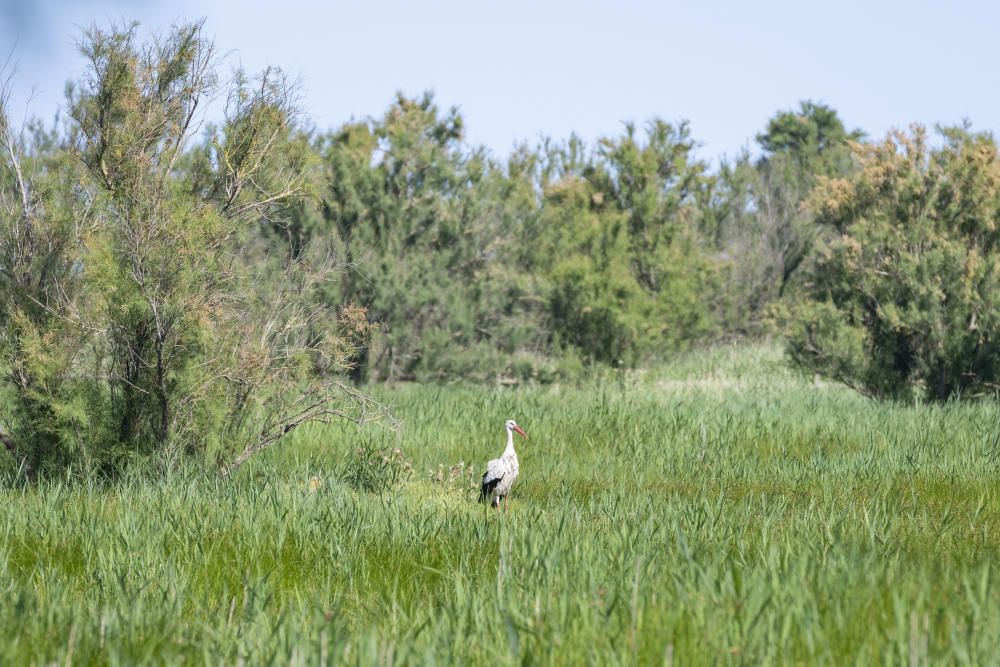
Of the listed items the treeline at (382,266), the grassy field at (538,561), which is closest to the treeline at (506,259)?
the treeline at (382,266)

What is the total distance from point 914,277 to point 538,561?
11.6 metres

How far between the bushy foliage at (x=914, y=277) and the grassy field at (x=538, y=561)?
186 inches

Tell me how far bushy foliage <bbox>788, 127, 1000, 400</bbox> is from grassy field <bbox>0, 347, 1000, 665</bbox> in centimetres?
471

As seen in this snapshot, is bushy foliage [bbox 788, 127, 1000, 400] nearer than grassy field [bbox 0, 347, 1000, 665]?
No

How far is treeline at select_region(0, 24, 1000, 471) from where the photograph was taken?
306 inches

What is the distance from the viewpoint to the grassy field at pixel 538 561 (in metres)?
3.60

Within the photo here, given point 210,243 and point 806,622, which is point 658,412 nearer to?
point 210,243

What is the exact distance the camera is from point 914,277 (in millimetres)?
14688

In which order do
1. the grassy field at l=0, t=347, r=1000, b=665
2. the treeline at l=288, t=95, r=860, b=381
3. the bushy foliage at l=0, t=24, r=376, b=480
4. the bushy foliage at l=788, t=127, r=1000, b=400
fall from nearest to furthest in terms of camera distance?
the grassy field at l=0, t=347, r=1000, b=665, the bushy foliage at l=0, t=24, r=376, b=480, the bushy foliage at l=788, t=127, r=1000, b=400, the treeline at l=288, t=95, r=860, b=381

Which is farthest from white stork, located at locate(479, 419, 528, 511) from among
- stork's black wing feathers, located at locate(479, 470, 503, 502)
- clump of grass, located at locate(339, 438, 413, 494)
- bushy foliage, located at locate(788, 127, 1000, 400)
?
bushy foliage, located at locate(788, 127, 1000, 400)

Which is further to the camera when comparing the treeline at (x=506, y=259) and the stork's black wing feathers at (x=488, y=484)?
the treeline at (x=506, y=259)

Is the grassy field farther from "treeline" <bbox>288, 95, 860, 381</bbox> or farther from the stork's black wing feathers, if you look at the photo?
"treeline" <bbox>288, 95, 860, 381</bbox>

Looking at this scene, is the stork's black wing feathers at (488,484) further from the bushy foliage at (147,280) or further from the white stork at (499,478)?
the bushy foliage at (147,280)

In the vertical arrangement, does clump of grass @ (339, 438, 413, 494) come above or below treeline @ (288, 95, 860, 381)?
below
